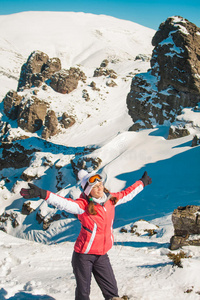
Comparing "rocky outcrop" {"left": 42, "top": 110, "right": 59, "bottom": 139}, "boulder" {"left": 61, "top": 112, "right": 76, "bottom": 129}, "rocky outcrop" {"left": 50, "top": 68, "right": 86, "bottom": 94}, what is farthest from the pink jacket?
"rocky outcrop" {"left": 50, "top": 68, "right": 86, "bottom": 94}

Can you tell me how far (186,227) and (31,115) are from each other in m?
35.7

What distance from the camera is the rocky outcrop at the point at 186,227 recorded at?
5.93 meters

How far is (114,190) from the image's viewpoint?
16172 millimetres

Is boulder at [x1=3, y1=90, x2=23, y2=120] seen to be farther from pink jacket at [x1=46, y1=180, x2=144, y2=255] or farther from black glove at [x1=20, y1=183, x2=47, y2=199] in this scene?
pink jacket at [x1=46, y1=180, x2=144, y2=255]

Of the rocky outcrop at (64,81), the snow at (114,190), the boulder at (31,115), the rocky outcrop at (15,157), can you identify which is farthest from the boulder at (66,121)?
the rocky outcrop at (15,157)

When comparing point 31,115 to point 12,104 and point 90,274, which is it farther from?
point 90,274

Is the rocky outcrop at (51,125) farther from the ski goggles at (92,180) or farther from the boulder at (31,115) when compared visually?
the ski goggles at (92,180)

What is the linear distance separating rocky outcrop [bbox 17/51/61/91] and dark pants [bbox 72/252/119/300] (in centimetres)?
4581

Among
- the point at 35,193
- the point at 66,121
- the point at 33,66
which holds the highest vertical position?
the point at 33,66

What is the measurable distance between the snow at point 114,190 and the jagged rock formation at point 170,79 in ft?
6.79

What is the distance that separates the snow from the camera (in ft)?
12.8

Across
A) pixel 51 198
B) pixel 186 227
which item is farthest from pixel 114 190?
pixel 51 198

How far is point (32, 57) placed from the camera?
5212 cm

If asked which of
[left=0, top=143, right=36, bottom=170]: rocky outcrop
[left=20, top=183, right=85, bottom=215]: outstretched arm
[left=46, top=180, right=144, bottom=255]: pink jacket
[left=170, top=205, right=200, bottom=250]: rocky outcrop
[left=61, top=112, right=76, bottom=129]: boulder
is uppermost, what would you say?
[left=20, top=183, right=85, bottom=215]: outstretched arm
